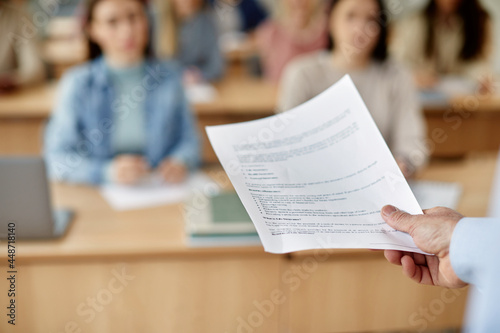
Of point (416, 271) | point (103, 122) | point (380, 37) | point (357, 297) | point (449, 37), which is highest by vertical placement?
point (449, 37)

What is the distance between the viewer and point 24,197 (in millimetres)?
1358

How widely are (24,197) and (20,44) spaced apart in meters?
2.18

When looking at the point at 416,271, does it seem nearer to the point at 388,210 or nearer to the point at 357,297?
the point at 388,210

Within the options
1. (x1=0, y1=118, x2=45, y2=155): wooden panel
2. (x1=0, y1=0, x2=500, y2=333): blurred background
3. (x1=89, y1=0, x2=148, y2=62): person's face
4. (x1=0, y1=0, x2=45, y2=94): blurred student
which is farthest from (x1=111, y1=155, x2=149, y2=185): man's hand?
(x1=0, y1=0, x2=45, y2=94): blurred student

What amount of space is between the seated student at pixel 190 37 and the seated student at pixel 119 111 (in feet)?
4.62

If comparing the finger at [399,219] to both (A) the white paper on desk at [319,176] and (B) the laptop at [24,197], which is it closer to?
(A) the white paper on desk at [319,176]

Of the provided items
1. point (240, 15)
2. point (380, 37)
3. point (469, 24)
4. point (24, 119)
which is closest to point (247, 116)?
point (380, 37)

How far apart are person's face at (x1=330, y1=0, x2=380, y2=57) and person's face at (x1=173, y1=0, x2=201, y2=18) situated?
1787 millimetres

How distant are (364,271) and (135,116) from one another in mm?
1075

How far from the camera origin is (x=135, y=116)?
2.09m

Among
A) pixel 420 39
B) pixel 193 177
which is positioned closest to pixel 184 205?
pixel 193 177

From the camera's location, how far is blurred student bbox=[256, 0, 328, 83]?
11.2 feet

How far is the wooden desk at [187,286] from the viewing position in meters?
1.46

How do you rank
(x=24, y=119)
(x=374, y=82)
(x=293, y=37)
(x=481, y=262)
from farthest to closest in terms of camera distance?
(x=293, y=37), (x=24, y=119), (x=374, y=82), (x=481, y=262)
